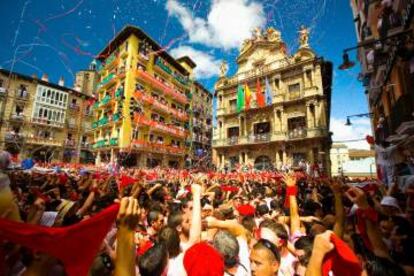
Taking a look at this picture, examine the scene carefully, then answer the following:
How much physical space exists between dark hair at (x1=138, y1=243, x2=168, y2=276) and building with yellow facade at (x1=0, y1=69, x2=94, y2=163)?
3314cm

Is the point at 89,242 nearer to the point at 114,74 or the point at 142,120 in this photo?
the point at 142,120

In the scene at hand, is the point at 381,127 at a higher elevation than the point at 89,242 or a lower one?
higher

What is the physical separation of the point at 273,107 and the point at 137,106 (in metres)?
16.2

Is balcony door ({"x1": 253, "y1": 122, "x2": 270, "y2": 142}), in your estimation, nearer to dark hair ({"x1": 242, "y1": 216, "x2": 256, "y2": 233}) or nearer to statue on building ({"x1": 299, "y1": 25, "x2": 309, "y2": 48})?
statue on building ({"x1": 299, "y1": 25, "x2": 309, "y2": 48})

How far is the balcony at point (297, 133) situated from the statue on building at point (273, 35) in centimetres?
1041

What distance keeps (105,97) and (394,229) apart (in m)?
31.2

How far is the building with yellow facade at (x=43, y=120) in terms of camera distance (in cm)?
2822

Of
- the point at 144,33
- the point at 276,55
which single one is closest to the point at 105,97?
the point at 144,33

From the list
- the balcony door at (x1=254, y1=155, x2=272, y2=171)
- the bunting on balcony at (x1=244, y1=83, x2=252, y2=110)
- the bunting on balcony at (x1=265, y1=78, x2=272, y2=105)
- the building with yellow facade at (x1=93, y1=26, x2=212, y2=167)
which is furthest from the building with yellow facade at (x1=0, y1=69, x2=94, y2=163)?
the bunting on balcony at (x1=265, y1=78, x2=272, y2=105)

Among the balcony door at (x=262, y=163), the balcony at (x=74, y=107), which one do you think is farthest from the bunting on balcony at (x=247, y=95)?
the balcony at (x=74, y=107)

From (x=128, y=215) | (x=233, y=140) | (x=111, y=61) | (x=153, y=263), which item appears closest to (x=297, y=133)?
(x=233, y=140)

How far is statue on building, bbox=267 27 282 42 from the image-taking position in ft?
81.2

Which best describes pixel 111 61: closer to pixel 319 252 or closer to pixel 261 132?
pixel 261 132

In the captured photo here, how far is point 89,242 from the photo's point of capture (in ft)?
4.17
